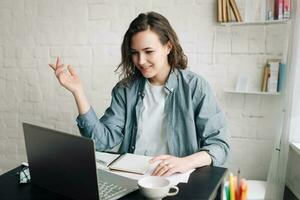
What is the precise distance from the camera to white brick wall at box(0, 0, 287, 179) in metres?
2.00

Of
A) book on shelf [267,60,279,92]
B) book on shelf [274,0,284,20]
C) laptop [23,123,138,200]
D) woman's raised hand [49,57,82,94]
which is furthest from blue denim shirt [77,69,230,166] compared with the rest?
book on shelf [274,0,284,20]

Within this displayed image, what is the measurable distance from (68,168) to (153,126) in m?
0.66

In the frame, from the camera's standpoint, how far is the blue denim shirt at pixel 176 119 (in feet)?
4.56

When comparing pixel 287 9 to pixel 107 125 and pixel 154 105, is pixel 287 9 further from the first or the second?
pixel 107 125

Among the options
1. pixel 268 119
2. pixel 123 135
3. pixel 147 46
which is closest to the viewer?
pixel 147 46

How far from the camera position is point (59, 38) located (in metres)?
2.33

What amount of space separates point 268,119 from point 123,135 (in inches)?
37.3

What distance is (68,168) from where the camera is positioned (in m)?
0.90

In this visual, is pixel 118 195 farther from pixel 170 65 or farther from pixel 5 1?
pixel 5 1

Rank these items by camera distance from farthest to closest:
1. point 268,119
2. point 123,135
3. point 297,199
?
point 268,119, point 297,199, point 123,135

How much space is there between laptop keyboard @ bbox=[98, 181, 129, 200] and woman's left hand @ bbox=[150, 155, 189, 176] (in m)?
0.15

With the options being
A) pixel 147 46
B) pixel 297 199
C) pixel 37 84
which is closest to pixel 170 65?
pixel 147 46

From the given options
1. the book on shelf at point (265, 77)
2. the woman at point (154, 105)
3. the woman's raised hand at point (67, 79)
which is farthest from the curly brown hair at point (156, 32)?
the book on shelf at point (265, 77)

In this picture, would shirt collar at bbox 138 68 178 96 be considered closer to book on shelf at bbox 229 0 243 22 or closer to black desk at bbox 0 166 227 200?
black desk at bbox 0 166 227 200
